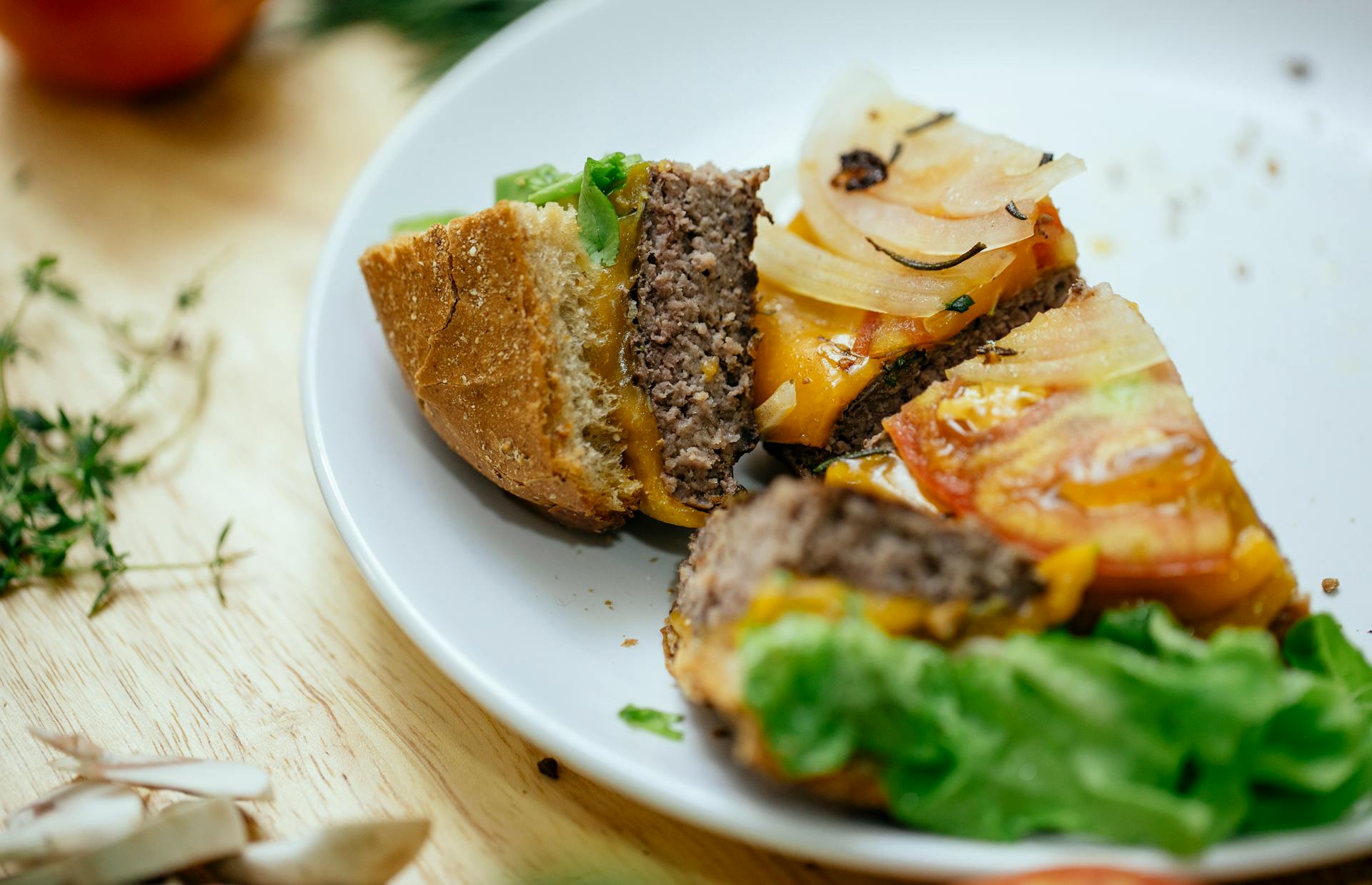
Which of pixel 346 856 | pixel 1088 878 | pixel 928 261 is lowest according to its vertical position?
pixel 346 856

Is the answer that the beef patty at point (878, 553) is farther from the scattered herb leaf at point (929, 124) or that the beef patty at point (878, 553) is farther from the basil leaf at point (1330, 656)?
the scattered herb leaf at point (929, 124)

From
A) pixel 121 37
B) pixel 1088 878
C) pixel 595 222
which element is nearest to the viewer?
pixel 1088 878

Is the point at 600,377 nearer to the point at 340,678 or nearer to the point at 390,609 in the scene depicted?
the point at 390,609

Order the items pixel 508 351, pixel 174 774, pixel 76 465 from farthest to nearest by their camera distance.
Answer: pixel 76 465, pixel 508 351, pixel 174 774

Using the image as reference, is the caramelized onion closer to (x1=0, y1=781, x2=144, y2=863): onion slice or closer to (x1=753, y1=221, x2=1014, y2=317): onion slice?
(x1=753, y1=221, x2=1014, y2=317): onion slice

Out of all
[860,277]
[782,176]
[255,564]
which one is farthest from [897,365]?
[255,564]

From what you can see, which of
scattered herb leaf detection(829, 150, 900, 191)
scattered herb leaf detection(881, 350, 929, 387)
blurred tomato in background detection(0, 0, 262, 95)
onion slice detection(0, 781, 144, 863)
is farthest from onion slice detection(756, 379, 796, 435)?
blurred tomato in background detection(0, 0, 262, 95)

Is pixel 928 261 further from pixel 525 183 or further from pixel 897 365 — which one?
pixel 525 183
